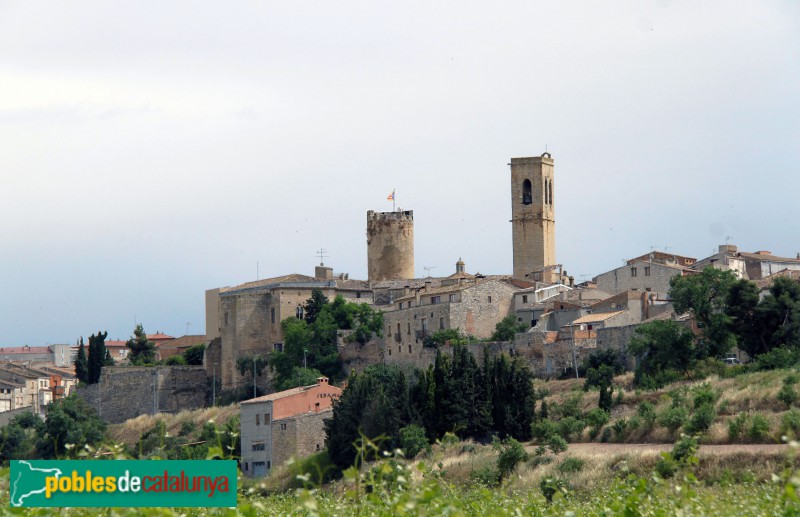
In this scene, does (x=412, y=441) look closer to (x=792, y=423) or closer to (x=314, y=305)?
(x=792, y=423)

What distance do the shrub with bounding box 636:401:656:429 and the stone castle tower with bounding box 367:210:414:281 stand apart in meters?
30.7

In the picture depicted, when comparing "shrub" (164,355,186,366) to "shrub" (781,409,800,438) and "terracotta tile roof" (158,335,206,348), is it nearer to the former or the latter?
"terracotta tile roof" (158,335,206,348)

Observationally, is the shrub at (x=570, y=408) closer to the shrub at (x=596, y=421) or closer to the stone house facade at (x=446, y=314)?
the shrub at (x=596, y=421)

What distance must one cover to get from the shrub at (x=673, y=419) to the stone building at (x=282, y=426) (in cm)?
1299

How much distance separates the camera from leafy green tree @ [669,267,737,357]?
1802 inches

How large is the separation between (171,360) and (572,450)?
35432mm

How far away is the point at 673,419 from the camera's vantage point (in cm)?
3878

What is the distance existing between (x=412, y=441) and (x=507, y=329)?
1431 cm

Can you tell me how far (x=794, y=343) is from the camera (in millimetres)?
44375

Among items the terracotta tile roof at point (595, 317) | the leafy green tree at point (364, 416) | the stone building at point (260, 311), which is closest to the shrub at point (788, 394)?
the leafy green tree at point (364, 416)

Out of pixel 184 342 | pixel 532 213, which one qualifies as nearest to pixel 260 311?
pixel 532 213

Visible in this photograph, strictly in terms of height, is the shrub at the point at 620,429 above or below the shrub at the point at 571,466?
above

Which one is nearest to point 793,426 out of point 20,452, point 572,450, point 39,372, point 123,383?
point 572,450

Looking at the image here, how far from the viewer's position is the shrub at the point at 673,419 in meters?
38.6
